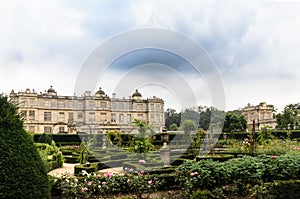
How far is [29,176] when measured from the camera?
130 inches

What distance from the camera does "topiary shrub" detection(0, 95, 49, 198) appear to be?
3.21 metres

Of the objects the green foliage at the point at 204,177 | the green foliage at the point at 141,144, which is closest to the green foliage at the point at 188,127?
the green foliage at the point at 141,144

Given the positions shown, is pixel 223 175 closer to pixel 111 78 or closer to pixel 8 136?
pixel 8 136

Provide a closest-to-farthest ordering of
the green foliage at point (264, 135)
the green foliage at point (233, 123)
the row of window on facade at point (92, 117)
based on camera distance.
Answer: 1. the green foliage at point (264, 135)
2. the row of window on facade at point (92, 117)
3. the green foliage at point (233, 123)

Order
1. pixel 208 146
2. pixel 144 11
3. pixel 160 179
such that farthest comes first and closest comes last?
1. pixel 208 146
2. pixel 144 11
3. pixel 160 179

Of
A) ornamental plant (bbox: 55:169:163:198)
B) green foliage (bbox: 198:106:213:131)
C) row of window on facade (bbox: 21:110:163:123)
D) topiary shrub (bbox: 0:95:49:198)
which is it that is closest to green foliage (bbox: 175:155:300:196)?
ornamental plant (bbox: 55:169:163:198)

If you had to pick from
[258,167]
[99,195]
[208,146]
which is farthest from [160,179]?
[208,146]

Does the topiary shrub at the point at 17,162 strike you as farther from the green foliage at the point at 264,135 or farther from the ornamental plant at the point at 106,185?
the green foliage at the point at 264,135

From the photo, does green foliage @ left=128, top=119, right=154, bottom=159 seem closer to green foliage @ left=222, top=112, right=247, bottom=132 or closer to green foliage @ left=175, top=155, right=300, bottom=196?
green foliage @ left=175, top=155, right=300, bottom=196

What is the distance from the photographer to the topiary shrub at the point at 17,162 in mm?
3209

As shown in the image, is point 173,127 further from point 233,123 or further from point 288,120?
point 288,120

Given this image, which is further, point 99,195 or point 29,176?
point 99,195

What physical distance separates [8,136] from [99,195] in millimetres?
2537

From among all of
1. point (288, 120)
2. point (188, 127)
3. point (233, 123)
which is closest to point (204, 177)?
point (188, 127)
